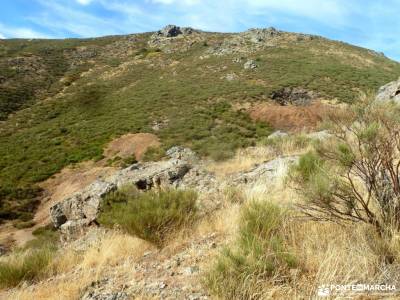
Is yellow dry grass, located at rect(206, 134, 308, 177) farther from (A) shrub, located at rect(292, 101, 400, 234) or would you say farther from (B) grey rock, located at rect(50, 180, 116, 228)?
(A) shrub, located at rect(292, 101, 400, 234)

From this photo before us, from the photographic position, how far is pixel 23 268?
527 cm

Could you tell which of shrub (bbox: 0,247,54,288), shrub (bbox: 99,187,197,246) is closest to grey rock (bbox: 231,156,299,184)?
shrub (bbox: 99,187,197,246)

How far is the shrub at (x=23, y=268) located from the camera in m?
5.17

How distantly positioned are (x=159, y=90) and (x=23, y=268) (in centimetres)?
3940

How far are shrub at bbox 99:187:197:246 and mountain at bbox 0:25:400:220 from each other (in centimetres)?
976

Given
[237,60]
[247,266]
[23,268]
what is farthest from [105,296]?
[237,60]

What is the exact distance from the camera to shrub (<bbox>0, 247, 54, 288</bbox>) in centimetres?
517

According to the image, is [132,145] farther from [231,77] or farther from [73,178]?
[231,77]

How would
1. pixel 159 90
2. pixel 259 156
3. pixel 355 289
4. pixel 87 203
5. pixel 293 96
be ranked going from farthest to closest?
pixel 159 90 < pixel 293 96 < pixel 259 156 < pixel 87 203 < pixel 355 289

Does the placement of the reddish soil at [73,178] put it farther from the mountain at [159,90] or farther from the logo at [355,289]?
the logo at [355,289]

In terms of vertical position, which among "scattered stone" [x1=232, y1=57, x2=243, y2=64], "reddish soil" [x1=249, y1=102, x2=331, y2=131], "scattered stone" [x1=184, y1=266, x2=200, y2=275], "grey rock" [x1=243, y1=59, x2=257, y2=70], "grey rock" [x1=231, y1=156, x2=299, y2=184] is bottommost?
"scattered stone" [x1=184, y1=266, x2=200, y2=275]

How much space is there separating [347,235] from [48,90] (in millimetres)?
49912

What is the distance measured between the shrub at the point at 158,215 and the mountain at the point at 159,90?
9.76 meters

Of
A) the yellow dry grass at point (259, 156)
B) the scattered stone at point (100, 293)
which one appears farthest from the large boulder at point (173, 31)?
the scattered stone at point (100, 293)
